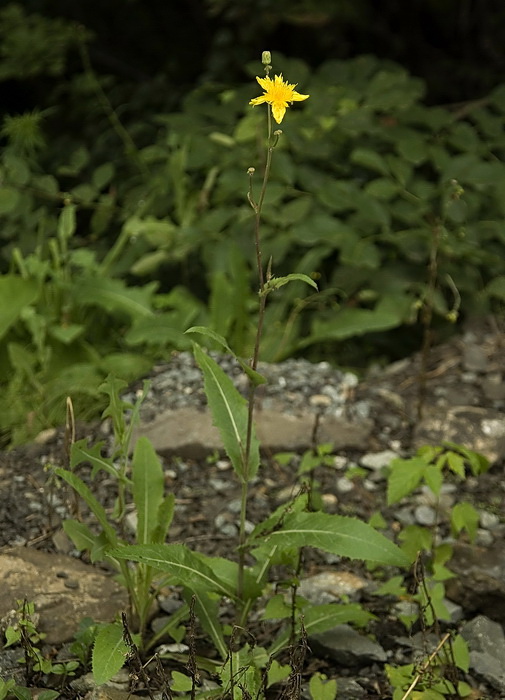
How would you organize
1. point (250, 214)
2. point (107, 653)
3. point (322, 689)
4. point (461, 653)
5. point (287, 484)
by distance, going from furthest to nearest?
point (250, 214) < point (287, 484) < point (461, 653) < point (322, 689) < point (107, 653)

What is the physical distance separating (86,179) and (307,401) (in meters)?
2.24

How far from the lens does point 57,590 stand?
90.7 inches

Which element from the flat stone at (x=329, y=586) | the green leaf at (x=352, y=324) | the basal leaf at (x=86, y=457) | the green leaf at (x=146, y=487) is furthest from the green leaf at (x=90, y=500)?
the green leaf at (x=352, y=324)

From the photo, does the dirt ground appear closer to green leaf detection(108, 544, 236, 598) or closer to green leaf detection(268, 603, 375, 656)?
green leaf detection(268, 603, 375, 656)

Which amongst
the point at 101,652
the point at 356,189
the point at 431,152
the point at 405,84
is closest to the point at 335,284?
the point at 356,189

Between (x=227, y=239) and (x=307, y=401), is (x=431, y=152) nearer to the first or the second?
(x=227, y=239)

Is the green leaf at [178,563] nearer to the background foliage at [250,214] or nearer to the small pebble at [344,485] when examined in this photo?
the small pebble at [344,485]

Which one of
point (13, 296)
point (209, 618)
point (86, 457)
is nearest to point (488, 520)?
point (209, 618)

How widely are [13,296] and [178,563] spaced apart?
1765 millimetres

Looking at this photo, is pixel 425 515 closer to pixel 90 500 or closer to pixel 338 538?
pixel 338 538

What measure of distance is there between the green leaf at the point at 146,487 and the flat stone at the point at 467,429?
118 centimetres

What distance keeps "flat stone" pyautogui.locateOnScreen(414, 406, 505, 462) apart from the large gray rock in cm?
87

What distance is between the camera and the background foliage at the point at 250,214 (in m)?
3.52

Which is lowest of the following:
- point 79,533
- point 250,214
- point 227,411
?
point 79,533
